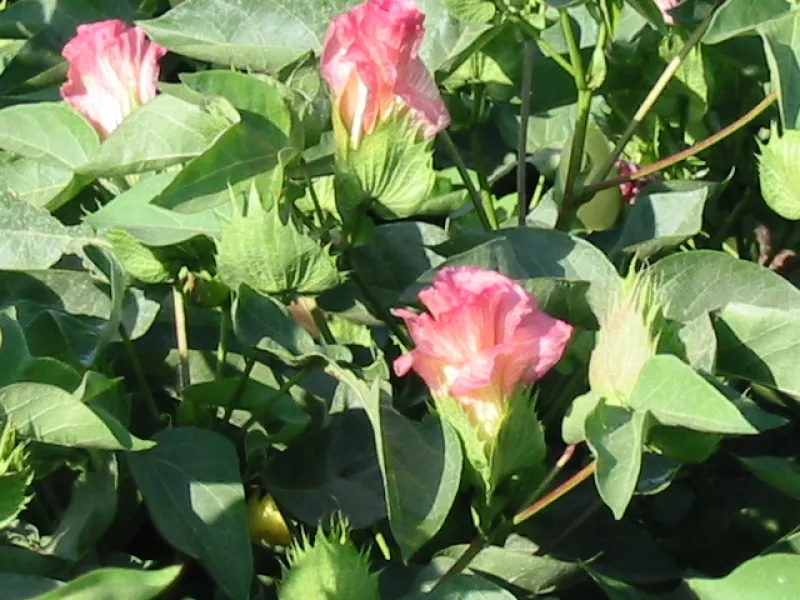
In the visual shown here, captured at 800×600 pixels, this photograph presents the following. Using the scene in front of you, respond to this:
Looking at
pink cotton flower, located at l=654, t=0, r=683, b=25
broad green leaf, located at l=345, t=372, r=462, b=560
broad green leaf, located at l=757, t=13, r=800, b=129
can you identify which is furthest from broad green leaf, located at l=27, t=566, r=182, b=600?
pink cotton flower, located at l=654, t=0, r=683, b=25

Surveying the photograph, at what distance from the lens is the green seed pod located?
32.7 inches

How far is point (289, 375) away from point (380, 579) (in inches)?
6.9

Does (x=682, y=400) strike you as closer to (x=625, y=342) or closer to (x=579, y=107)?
(x=625, y=342)

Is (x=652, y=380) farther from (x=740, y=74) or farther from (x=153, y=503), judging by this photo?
(x=740, y=74)

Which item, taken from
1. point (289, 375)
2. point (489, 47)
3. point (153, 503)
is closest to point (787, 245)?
point (489, 47)

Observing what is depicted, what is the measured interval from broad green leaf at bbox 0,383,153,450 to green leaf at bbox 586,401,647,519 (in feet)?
0.77

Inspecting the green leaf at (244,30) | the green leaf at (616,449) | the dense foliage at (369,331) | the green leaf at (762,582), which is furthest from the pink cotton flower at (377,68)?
the green leaf at (762,582)

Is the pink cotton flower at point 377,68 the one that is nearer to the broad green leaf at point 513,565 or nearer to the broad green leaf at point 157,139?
the broad green leaf at point 157,139

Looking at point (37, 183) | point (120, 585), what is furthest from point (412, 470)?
point (37, 183)

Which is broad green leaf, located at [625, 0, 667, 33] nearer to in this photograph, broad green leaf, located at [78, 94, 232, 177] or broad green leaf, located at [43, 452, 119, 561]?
broad green leaf, located at [78, 94, 232, 177]

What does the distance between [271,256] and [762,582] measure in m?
0.31

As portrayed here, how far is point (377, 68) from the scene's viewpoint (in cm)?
76

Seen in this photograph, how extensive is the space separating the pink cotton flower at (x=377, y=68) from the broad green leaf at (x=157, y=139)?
76mm

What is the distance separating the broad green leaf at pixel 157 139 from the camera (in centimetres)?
77
